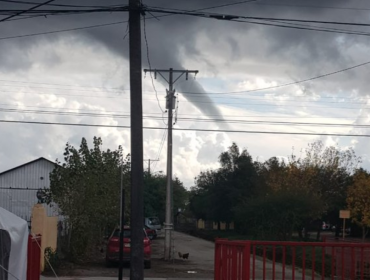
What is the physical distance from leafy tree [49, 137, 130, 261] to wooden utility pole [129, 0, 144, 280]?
13.0 m

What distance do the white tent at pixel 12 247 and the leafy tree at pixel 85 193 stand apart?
540 inches

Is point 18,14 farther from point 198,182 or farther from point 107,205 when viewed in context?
point 198,182

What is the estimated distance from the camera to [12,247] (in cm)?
1424

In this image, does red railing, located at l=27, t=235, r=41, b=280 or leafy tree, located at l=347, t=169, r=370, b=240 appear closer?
red railing, located at l=27, t=235, r=41, b=280

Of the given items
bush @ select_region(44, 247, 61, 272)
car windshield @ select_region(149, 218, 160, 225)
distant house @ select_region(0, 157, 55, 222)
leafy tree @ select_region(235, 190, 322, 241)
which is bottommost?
car windshield @ select_region(149, 218, 160, 225)

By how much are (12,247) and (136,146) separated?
344cm

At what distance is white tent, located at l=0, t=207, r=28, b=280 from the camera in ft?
45.9

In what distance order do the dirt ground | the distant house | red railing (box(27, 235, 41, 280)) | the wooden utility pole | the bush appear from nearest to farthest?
the wooden utility pole
red railing (box(27, 235, 41, 280))
the bush
the dirt ground
the distant house

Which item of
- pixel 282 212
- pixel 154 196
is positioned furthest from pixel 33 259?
pixel 154 196

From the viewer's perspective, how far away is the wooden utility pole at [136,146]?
15234 mm

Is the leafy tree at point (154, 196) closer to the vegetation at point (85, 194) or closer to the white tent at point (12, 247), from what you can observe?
the vegetation at point (85, 194)

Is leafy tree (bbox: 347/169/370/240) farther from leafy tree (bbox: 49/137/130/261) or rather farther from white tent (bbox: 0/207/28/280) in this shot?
white tent (bbox: 0/207/28/280)

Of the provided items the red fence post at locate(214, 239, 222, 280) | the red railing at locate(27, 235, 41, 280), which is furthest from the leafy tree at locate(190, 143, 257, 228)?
the red fence post at locate(214, 239, 222, 280)

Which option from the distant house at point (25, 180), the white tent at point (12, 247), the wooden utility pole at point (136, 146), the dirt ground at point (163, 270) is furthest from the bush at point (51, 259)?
the distant house at point (25, 180)
